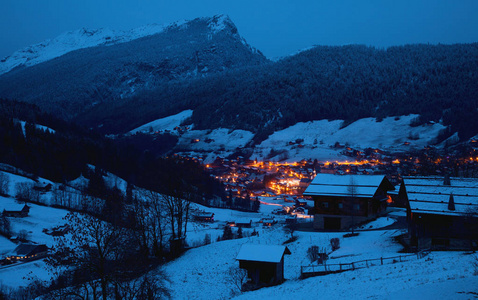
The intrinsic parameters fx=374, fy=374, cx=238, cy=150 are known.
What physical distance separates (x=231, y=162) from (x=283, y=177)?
3360cm

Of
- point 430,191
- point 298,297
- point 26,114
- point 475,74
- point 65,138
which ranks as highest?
point 475,74

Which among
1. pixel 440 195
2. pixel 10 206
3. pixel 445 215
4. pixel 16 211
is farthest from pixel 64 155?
pixel 445 215

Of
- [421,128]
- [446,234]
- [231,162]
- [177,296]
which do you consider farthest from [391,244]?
[421,128]

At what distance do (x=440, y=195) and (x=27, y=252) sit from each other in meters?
41.3

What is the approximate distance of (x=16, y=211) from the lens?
180 feet

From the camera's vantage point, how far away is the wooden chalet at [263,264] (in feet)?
78.6

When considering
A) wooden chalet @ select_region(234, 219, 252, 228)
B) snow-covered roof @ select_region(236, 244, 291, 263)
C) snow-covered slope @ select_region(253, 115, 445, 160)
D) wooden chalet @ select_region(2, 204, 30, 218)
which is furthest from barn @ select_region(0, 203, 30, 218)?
snow-covered slope @ select_region(253, 115, 445, 160)

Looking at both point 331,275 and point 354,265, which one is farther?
point 354,265

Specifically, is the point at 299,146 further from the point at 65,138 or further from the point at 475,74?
the point at 475,74

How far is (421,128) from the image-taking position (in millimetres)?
148750

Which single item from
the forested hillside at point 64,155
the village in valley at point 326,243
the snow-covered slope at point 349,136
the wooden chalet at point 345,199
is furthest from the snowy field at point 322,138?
the wooden chalet at point 345,199

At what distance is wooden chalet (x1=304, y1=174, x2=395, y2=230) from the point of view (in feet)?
129

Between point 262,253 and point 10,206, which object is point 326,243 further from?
point 10,206

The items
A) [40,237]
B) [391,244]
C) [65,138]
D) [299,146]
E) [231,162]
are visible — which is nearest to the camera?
[391,244]
